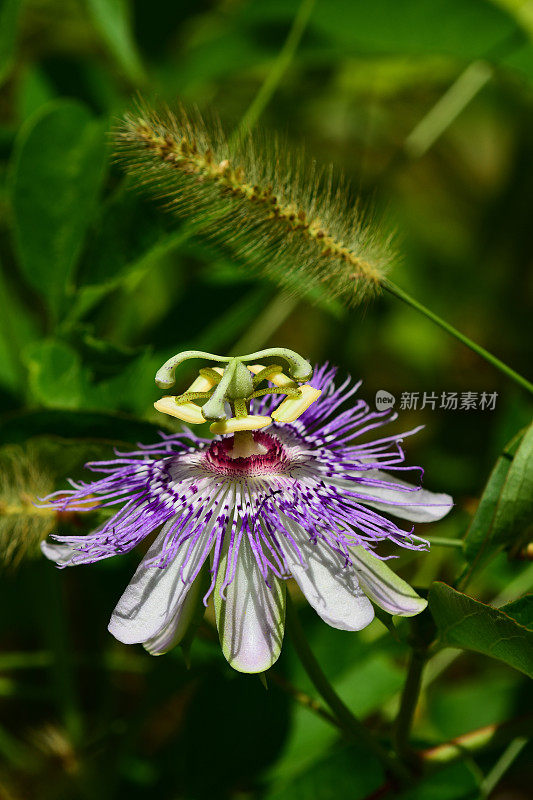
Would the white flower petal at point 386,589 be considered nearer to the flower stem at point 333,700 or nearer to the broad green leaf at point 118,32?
the flower stem at point 333,700

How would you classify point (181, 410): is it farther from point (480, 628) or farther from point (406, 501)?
point (480, 628)

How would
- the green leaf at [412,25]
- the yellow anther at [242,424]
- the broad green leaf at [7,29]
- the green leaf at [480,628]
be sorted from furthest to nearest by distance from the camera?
the green leaf at [412,25] → the broad green leaf at [7,29] → the yellow anther at [242,424] → the green leaf at [480,628]

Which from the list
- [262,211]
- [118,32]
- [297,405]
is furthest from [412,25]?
[297,405]

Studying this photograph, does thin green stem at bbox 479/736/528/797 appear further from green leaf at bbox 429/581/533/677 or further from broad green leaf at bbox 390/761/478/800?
green leaf at bbox 429/581/533/677

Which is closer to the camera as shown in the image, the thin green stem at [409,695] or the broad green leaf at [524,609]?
the broad green leaf at [524,609]

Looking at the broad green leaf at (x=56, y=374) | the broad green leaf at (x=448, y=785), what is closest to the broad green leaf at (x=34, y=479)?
the broad green leaf at (x=56, y=374)

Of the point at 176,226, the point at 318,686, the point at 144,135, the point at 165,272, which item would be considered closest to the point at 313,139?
the point at 165,272

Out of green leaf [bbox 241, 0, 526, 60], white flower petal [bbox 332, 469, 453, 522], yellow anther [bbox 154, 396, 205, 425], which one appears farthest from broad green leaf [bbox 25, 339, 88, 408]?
green leaf [bbox 241, 0, 526, 60]
